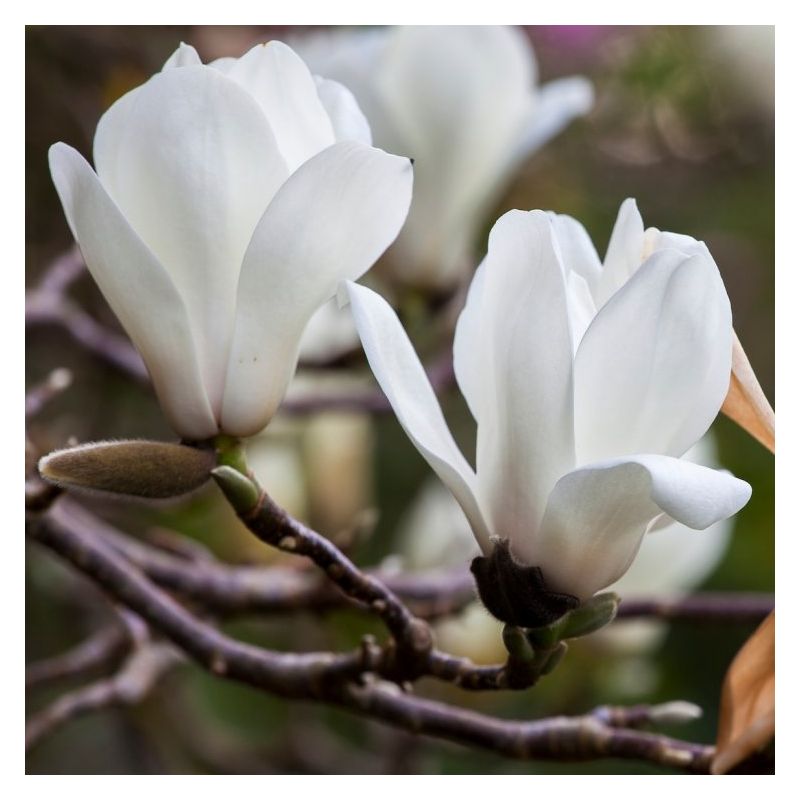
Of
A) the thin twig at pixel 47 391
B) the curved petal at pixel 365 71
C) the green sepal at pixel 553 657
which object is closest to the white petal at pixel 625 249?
the green sepal at pixel 553 657

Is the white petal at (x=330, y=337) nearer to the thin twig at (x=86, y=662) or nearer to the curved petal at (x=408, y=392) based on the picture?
the thin twig at (x=86, y=662)

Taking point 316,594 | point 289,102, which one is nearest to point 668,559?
point 316,594

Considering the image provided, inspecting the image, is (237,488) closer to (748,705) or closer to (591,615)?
(591,615)

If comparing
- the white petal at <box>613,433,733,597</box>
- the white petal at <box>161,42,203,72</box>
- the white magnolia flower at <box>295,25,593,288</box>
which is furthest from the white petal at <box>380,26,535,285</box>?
the white petal at <box>161,42,203,72</box>

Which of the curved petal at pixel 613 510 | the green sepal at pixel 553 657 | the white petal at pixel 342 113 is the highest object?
the white petal at pixel 342 113
